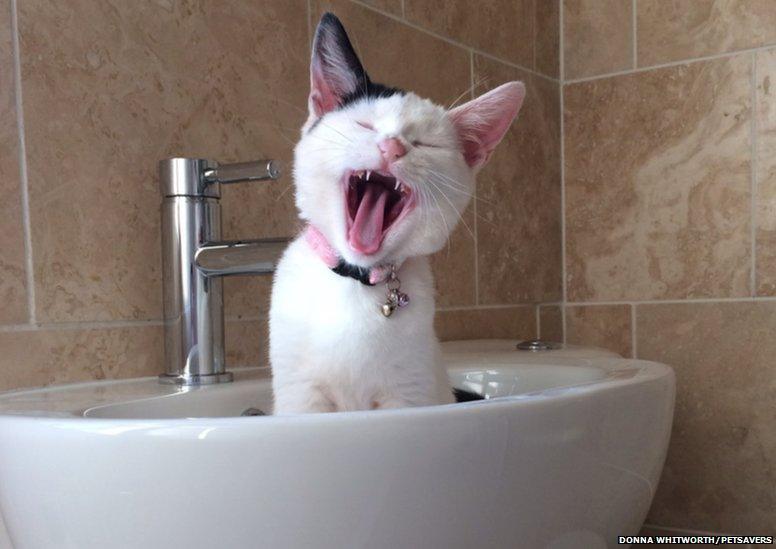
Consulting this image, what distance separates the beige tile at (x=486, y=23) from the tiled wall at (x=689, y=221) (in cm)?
17

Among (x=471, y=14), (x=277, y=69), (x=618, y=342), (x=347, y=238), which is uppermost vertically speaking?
(x=471, y=14)

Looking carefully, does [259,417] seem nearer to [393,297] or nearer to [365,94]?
[393,297]

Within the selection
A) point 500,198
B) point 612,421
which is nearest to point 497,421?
point 612,421

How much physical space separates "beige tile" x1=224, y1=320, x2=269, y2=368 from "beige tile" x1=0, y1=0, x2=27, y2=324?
27 centimetres

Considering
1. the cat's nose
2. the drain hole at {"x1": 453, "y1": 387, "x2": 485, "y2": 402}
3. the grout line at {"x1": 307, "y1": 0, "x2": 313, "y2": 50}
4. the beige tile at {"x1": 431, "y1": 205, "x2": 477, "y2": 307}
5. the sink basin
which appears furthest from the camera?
the beige tile at {"x1": 431, "y1": 205, "x2": 477, "y2": 307}

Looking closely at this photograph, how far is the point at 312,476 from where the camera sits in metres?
0.41

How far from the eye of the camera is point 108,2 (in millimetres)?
817

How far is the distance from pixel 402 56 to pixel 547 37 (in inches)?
22.3

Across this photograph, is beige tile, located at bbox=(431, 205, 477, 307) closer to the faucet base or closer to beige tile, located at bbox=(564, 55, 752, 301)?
beige tile, located at bbox=(564, 55, 752, 301)

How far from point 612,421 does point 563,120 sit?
128cm

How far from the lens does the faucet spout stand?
78 cm

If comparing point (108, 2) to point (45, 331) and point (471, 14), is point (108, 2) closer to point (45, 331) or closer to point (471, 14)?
point (45, 331)

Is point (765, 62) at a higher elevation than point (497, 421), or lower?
higher

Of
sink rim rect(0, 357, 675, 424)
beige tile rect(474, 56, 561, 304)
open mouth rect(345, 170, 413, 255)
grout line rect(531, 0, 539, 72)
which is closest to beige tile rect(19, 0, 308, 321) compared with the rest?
sink rim rect(0, 357, 675, 424)
